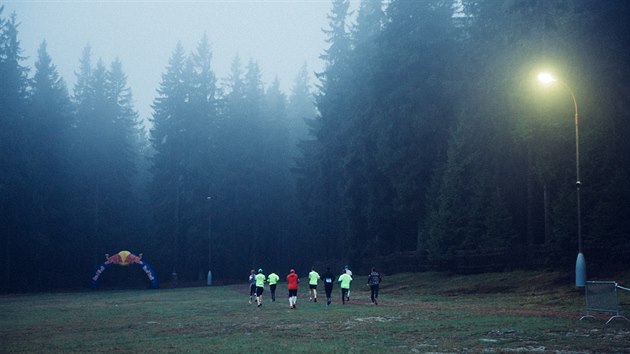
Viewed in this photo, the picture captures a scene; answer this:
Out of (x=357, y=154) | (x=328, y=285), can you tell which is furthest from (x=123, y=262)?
(x=328, y=285)

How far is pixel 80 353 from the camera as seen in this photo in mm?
13719

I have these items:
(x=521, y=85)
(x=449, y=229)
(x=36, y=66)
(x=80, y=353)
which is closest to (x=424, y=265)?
(x=449, y=229)

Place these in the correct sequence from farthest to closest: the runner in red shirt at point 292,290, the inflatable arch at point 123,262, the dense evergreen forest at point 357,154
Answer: the inflatable arch at point 123,262
the dense evergreen forest at point 357,154
the runner in red shirt at point 292,290

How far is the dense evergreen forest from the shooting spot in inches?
1177

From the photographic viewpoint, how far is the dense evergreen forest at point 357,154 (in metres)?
29.9

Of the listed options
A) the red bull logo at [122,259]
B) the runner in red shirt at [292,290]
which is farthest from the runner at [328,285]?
the red bull logo at [122,259]

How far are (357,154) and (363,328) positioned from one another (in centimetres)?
3496

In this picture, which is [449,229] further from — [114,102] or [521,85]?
[114,102]

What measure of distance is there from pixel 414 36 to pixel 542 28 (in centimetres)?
1634

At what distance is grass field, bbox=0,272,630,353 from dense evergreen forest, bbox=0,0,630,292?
598 centimetres

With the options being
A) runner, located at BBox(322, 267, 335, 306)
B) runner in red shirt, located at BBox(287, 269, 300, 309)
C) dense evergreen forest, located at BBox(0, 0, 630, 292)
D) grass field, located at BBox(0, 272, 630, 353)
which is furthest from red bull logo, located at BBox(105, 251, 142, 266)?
runner in red shirt, located at BBox(287, 269, 300, 309)

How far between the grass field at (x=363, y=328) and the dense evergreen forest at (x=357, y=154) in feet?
19.6

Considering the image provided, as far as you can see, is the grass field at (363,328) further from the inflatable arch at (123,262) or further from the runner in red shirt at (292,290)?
the inflatable arch at (123,262)

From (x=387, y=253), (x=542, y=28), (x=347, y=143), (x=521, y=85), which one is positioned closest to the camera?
(x=542, y=28)
